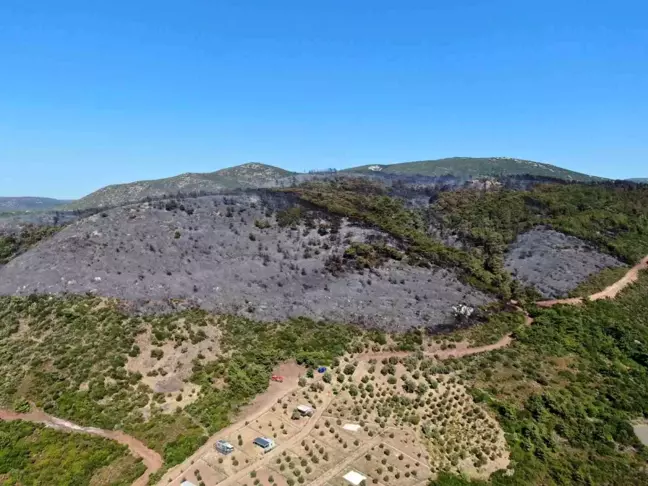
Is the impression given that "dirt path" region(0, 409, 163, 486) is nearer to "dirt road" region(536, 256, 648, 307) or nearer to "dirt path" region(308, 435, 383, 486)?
"dirt path" region(308, 435, 383, 486)

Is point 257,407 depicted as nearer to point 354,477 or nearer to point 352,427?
point 352,427

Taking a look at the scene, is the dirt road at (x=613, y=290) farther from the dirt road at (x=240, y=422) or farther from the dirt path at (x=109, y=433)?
the dirt path at (x=109, y=433)

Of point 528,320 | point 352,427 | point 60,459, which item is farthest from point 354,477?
point 528,320

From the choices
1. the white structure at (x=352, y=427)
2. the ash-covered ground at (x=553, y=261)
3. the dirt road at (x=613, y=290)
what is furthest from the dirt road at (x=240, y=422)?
the ash-covered ground at (x=553, y=261)

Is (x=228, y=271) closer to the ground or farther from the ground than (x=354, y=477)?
farther from the ground

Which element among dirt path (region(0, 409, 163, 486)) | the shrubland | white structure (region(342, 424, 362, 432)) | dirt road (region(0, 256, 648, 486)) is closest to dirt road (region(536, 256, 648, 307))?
dirt road (region(0, 256, 648, 486))
